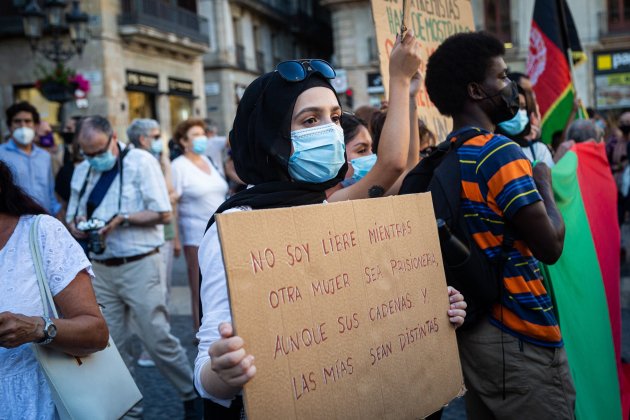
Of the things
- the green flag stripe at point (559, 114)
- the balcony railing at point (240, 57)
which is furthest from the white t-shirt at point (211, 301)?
the balcony railing at point (240, 57)

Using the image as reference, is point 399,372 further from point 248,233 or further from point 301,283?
point 248,233

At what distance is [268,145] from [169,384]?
387 cm

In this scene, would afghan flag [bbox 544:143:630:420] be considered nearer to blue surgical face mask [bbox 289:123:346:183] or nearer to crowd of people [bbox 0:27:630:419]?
crowd of people [bbox 0:27:630:419]

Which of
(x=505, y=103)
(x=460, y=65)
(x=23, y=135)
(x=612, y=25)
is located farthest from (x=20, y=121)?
(x=612, y=25)

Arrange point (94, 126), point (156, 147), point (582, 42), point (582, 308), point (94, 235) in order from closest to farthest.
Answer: point (582, 308) < point (94, 235) < point (94, 126) < point (156, 147) < point (582, 42)

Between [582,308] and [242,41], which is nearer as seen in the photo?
[582,308]

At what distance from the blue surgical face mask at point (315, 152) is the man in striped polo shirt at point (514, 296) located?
64 cm

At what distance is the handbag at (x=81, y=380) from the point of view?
2219 mm

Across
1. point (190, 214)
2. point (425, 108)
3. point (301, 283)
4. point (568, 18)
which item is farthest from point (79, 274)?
point (568, 18)

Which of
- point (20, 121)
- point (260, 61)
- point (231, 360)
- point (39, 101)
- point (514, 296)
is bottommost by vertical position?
point (514, 296)

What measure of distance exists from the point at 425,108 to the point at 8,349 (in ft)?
7.89

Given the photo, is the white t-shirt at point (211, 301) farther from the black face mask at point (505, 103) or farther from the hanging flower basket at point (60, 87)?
the hanging flower basket at point (60, 87)

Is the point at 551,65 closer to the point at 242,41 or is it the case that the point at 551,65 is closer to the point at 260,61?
the point at 242,41

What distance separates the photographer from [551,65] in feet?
17.9
